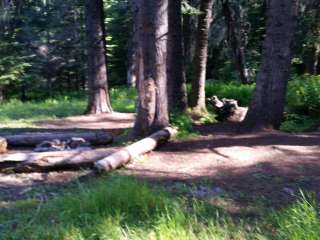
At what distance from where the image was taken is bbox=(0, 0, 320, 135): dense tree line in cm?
895

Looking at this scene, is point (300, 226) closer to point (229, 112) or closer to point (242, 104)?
point (229, 112)

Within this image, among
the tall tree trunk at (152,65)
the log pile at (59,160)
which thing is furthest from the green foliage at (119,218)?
the tall tree trunk at (152,65)

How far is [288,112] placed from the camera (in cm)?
1278

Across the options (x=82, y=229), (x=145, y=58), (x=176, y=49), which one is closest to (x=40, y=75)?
(x=176, y=49)

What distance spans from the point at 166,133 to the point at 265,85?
2296mm

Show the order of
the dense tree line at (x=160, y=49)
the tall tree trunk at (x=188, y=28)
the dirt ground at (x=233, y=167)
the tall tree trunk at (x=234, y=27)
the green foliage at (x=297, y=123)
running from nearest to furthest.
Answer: the dirt ground at (x=233, y=167)
the dense tree line at (x=160, y=49)
the green foliage at (x=297, y=123)
the tall tree trunk at (x=188, y=28)
the tall tree trunk at (x=234, y=27)

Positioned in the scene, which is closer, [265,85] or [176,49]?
[265,85]

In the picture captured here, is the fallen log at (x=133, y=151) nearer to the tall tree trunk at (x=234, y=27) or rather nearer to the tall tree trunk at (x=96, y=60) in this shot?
the tall tree trunk at (x=96, y=60)

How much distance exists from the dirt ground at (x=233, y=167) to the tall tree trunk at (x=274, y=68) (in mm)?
454

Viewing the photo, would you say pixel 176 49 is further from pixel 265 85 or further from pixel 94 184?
pixel 94 184

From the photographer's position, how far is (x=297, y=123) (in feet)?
39.4

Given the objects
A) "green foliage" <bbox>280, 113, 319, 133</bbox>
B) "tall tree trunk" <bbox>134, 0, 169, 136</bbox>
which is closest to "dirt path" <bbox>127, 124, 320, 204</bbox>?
"tall tree trunk" <bbox>134, 0, 169, 136</bbox>

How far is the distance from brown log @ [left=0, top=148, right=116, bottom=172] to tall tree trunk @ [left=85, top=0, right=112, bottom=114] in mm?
7590

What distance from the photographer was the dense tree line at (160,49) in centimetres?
895
